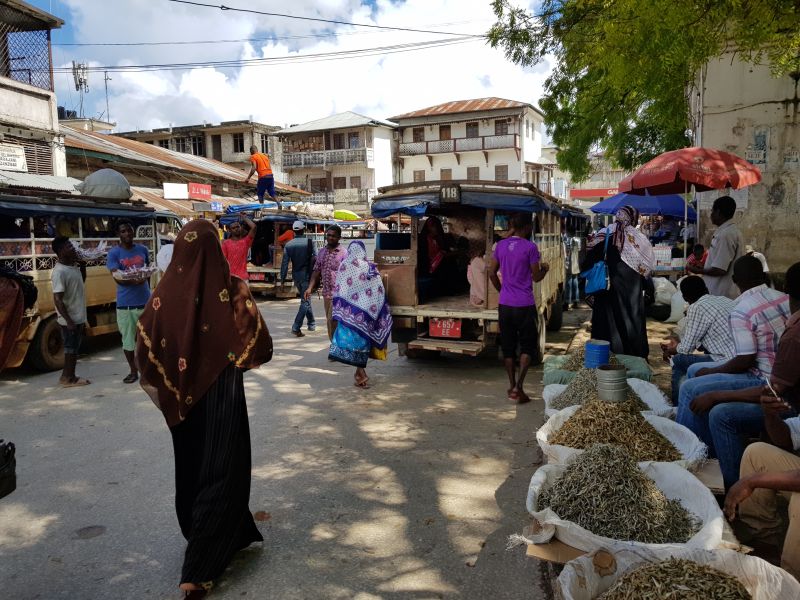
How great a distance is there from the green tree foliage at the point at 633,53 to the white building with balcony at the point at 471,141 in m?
30.8

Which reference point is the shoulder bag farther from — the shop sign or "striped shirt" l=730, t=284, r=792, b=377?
the shop sign

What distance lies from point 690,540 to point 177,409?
2.54 m

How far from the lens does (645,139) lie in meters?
16.1

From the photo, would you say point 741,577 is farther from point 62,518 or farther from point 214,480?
point 62,518

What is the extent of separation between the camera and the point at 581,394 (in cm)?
486

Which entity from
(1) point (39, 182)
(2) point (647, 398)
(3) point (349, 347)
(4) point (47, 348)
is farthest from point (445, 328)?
(1) point (39, 182)

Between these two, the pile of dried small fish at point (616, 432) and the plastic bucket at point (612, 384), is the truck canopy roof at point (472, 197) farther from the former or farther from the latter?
the pile of dried small fish at point (616, 432)

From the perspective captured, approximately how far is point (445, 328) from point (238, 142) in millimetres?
40888

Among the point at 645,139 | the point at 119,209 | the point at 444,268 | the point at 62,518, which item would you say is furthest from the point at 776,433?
the point at 645,139

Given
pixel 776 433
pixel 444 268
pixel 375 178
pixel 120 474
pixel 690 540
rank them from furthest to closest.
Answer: pixel 375 178 → pixel 444 268 → pixel 120 474 → pixel 776 433 → pixel 690 540

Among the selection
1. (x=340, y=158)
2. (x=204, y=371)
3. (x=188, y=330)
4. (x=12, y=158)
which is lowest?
(x=204, y=371)

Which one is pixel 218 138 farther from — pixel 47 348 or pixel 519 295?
pixel 519 295

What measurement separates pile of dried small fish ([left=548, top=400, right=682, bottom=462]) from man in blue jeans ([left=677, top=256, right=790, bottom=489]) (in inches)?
11.5

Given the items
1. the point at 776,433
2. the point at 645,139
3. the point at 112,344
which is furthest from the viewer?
the point at 645,139
